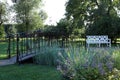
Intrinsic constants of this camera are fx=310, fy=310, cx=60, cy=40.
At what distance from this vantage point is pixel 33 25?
45375 millimetres

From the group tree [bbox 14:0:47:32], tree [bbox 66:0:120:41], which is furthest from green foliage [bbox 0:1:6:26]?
tree [bbox 66:0:120:41]

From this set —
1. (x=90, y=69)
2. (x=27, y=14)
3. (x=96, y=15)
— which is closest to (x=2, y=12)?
(x=27, y=14)

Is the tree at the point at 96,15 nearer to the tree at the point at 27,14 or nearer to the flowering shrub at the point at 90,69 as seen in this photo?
the tree at the point at 27,14

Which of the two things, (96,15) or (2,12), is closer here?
(96,15)

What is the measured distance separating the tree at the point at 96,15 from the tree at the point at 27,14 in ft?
33.5

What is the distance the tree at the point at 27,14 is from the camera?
44750 mm

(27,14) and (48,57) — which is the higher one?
(27,14)

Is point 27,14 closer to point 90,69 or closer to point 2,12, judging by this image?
point 2,12

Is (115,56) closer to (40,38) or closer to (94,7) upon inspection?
(40,38)

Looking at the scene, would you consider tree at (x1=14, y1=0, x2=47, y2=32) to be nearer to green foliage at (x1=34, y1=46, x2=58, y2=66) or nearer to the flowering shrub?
green foliage at (x1=34, y1=46, x2=58, y2=66)

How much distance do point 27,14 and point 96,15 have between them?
50.2 feet

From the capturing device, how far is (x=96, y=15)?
3222 centimetres

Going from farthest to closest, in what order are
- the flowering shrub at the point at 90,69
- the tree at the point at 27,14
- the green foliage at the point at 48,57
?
the tree at the point at 27,14, the green foliage at the point at 48,57, the flowering shrub at the point at 90,69

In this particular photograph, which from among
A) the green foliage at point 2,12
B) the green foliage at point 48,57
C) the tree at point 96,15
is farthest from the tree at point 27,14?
the green foliage at point 48,57
